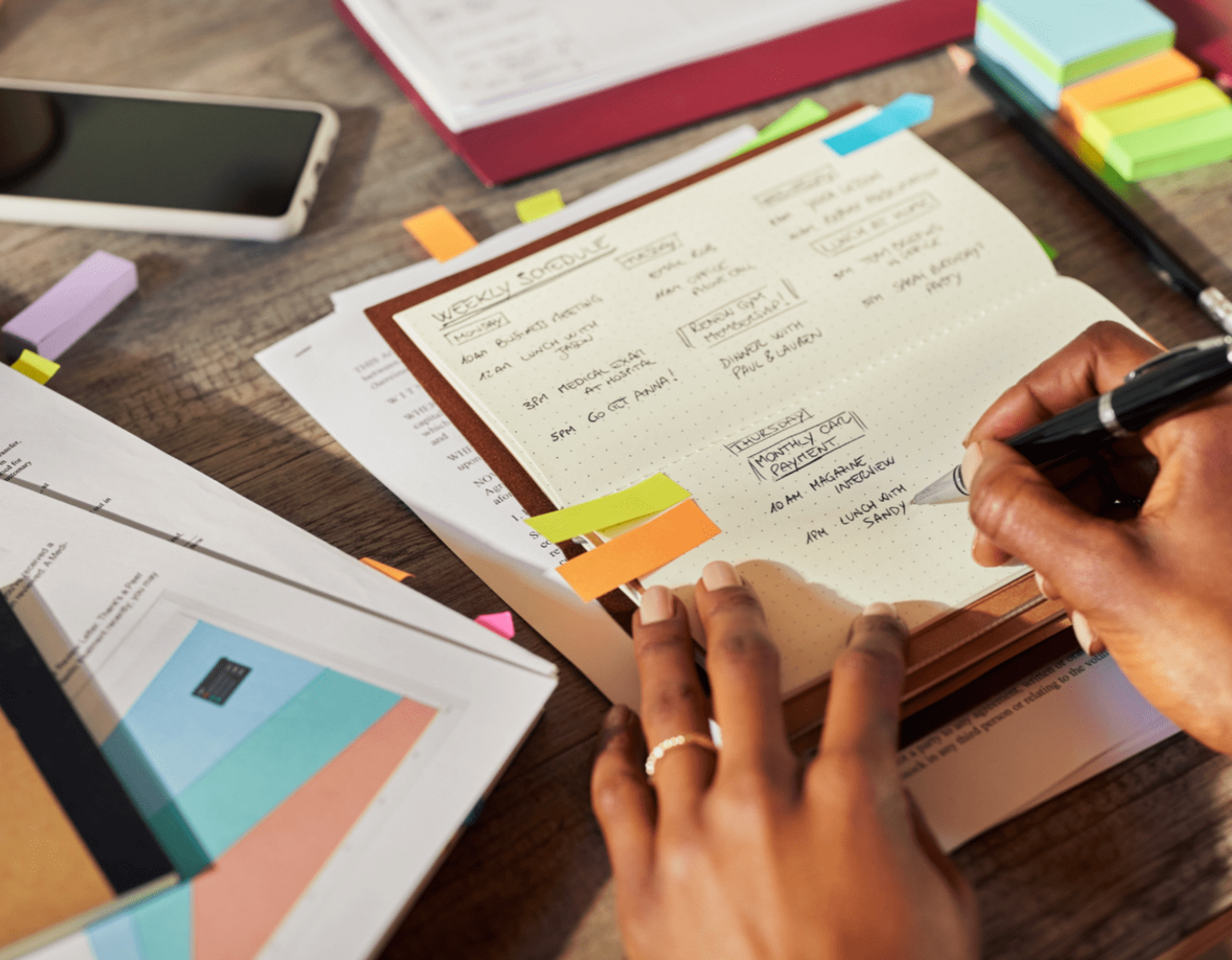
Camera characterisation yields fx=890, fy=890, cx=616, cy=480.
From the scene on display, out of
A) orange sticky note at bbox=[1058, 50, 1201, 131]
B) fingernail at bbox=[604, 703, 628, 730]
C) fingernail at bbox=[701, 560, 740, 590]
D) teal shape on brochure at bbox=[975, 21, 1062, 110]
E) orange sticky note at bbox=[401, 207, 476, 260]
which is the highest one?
orange sticky note at bbox=[401, 207, 476, 260]

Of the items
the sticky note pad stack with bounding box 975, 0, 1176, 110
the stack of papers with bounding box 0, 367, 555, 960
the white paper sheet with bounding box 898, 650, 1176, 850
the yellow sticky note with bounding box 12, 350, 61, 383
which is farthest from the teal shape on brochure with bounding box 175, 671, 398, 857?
the sticky note pad stack with bounding box 975, 0, 1176, 110

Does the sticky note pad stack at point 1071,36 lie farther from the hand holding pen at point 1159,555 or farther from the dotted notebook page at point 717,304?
the hand holding pen at point 1159,555

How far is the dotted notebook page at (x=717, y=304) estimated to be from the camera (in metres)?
0.62

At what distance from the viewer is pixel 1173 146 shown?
0.77 meters

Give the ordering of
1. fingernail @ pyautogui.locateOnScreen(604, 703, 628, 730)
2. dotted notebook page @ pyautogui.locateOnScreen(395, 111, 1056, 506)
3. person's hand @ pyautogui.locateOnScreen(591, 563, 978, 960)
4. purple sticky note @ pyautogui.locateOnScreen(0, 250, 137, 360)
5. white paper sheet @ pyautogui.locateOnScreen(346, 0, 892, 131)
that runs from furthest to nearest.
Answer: white paper sheet @ pyautogui.locateOnScreen(346, 0, 892, 131) → purple sticky note @ pyautogui.locateOnScreen(0, 250, 137, 360) → dotted notebook page @ pyautogui.locateOnScreen(395, 111, 1056, 506) → fingernail @ pyautogui.locateOnScreen(604, 703, 628, 730) → person's hand @ pyautogui.locateOnScreen(591, 563, 978, 960)

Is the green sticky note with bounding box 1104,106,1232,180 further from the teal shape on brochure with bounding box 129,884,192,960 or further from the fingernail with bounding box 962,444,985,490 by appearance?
the teal shape on brochure with bounding box 129,884,192,960

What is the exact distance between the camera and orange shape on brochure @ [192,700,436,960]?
42 centimetres

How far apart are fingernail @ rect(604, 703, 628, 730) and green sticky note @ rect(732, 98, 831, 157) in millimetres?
552

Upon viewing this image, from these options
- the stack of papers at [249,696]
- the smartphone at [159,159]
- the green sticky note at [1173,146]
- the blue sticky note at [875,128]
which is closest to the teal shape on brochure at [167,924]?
the stack of papers at [249,696]

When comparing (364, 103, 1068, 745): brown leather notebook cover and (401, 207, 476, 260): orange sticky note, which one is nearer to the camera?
(364, 103, 1068, 745): brown leather notebook cover

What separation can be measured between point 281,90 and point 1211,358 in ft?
2.90

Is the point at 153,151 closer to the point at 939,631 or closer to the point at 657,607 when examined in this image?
the point at 657,607

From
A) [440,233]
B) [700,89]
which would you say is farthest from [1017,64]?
[440,233]

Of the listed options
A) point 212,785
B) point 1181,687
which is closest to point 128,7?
point 212,785
